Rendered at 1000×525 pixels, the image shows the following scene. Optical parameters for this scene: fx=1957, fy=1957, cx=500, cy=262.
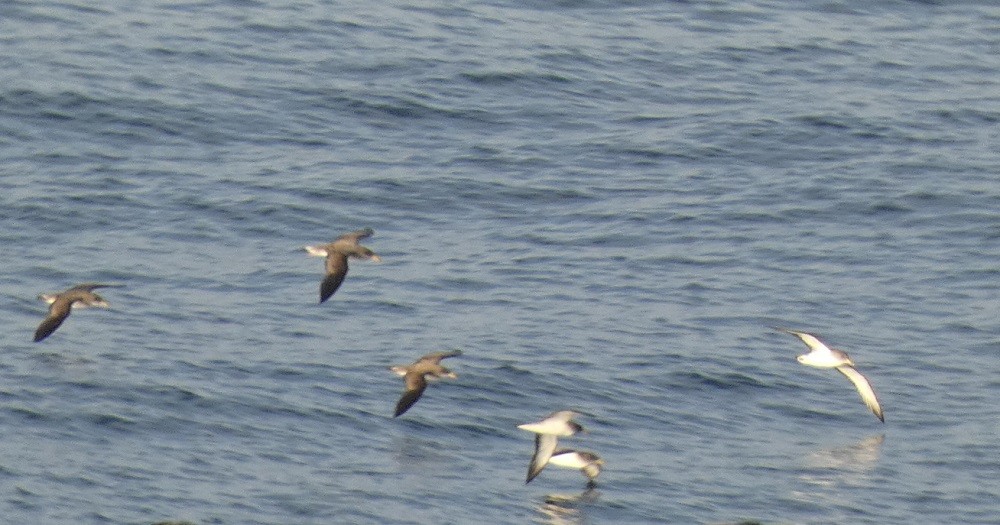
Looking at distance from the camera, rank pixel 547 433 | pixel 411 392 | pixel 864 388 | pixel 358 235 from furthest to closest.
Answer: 1. pixel 358 235
2. pixel 864 388
3. pixel 411 392
4. pixel 547 433

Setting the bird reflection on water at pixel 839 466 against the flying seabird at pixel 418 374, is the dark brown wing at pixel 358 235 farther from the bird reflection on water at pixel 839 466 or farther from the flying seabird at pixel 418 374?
the bird reflection on water at pixel 839 466

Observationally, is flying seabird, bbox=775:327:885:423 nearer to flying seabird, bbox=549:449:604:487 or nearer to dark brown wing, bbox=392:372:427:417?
flying seabird, bbox=549:449:604:487

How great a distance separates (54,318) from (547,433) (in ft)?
20.4

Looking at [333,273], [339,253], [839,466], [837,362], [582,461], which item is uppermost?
[339,253]

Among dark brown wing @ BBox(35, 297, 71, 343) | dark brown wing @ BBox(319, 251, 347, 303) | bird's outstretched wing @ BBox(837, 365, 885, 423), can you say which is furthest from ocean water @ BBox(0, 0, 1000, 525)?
dark brown wing @ BBox(319, 251, 347, 303)

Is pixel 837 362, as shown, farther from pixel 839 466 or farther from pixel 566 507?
pixel 566 507

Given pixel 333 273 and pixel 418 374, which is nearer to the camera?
pixel 418 374

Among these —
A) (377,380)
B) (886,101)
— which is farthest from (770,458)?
(886,101)

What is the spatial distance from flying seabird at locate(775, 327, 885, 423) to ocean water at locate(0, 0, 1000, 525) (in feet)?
1.38

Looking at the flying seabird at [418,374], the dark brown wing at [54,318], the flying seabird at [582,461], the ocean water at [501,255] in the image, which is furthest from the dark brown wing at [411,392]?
the dark brown wing at [54,318]

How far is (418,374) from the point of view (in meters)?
22.3

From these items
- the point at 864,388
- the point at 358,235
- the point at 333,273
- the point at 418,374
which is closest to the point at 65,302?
the point at 333,273

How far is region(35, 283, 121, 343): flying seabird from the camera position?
2306 cm

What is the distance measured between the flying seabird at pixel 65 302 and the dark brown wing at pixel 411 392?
397cm
